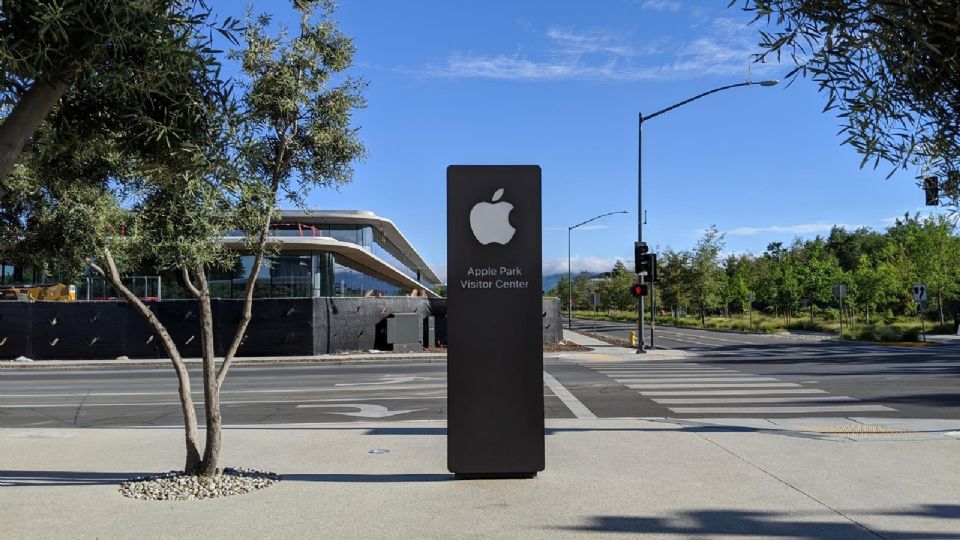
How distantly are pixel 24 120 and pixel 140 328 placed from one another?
25.7 metres

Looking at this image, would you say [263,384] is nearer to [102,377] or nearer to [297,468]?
[102,377]

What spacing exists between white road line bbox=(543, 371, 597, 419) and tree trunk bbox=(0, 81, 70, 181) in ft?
30.5

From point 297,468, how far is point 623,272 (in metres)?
92.7

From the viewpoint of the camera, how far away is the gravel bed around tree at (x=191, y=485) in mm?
6609

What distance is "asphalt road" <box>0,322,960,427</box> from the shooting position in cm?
1258

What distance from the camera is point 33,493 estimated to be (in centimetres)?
678

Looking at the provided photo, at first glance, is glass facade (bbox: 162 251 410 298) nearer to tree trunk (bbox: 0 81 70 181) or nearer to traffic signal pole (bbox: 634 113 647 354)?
traffic signal pole (bbox: 634 113 647 354)

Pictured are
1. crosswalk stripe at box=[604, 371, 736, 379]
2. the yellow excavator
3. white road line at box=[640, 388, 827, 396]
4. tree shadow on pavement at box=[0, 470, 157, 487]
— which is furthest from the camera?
the yellow excavator

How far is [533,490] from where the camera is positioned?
6.77m

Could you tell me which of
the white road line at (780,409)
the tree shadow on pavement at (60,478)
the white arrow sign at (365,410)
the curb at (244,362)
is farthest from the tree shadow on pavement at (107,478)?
the curb at (244,362)

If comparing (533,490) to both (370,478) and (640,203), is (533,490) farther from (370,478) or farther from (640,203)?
(640,203)

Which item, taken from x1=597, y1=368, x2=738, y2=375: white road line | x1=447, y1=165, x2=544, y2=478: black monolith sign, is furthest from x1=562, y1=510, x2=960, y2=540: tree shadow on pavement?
x1=597, y1=368, x2=738, y2=375: white road line

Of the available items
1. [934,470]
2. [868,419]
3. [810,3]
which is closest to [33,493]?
[810,3]

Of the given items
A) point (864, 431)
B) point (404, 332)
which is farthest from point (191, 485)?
point (404, 332)
